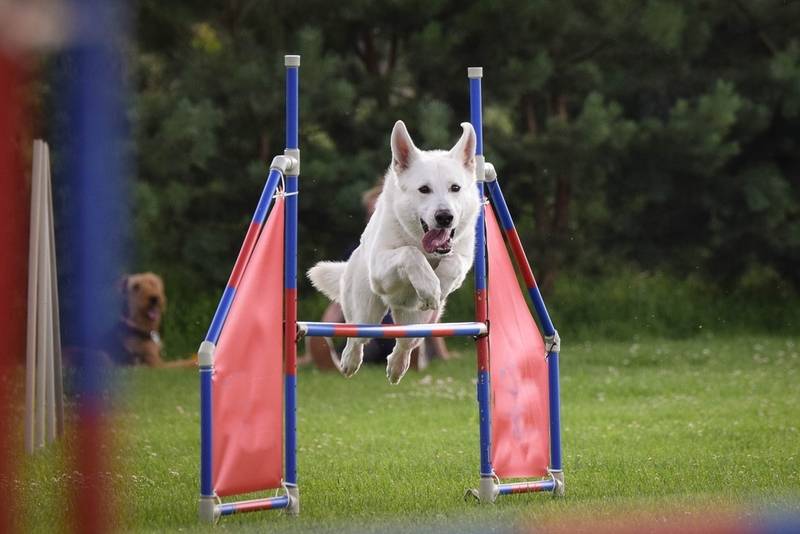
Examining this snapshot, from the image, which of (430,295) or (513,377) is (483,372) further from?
(430,295)

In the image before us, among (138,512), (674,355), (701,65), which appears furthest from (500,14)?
(138,512)

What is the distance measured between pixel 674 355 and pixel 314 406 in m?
4.04

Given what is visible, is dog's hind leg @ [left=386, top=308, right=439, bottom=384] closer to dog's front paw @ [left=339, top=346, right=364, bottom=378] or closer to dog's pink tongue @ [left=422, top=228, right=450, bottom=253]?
dog's front paw @ [left=339, top=346, right=364, bottom=378]

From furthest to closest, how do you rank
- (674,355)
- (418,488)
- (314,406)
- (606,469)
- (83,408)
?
(674,355), (314,406), (606,469), (418,488), (83,408)

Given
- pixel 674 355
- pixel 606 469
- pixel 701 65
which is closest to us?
pixel 606 469

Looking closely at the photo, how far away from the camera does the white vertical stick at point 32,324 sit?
652cm

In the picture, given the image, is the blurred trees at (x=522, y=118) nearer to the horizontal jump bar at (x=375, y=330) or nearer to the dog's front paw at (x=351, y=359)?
the dog's front paw at (x=351, y=359)

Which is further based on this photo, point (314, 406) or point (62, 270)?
point (62, 270)

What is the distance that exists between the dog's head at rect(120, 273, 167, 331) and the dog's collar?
2 centimetres

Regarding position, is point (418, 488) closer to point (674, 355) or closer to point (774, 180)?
point (674, 355)

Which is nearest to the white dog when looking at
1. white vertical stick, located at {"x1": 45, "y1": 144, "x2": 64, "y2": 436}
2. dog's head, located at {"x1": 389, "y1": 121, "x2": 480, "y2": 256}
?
dog's head, located at {"x1": 389, "y1": 121, "x2": 480, "y2": 256}

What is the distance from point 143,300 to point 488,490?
22.5 ft

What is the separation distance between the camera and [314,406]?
9.02 meters

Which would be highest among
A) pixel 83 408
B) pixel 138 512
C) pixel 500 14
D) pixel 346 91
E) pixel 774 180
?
pixel 500 14
